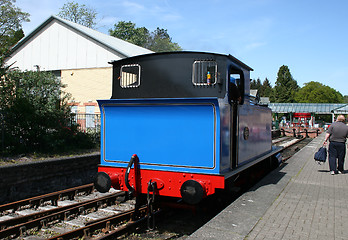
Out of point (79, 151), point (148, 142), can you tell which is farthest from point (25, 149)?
point (148, 142)

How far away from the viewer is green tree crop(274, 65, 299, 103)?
89.9 meters

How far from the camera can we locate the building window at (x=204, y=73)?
509cm

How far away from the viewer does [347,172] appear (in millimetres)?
8703

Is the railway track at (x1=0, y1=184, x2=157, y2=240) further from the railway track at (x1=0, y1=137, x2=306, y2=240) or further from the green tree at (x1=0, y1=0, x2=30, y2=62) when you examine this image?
the green tree at (x1=0, y1=0, x2=30, y2=62)

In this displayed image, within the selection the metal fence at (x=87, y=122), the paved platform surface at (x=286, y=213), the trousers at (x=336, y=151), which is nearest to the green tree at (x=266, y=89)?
the metal fence at (x=87, y=122)

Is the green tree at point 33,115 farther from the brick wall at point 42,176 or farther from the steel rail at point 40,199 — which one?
the steel rail at point 40,199

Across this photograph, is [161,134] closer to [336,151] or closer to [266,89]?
[336,151]

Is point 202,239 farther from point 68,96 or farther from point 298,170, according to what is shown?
point 68,96

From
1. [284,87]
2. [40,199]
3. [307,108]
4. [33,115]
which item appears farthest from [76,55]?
[284,87]

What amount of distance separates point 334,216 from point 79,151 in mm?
8767

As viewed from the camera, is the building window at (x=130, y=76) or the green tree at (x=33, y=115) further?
the green tree at (x=33, y=115)

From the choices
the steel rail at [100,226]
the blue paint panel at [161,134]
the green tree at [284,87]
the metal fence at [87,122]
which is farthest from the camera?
A: the green tree at [284,87]

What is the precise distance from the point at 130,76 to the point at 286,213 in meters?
3.46

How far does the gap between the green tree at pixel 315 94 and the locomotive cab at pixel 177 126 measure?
296ft
